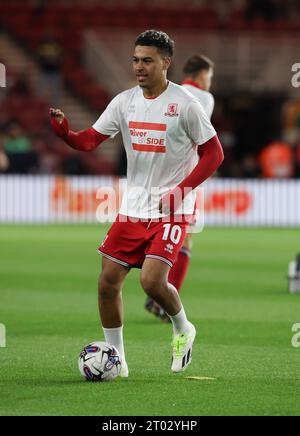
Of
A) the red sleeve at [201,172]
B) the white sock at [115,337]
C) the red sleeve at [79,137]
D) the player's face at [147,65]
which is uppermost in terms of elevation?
the player's face at [147,65]

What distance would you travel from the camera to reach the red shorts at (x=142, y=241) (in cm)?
886

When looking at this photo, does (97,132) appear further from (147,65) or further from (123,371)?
(123,371)

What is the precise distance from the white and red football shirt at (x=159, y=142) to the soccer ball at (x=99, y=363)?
1048mm

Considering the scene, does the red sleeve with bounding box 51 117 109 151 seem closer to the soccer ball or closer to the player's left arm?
the player's left arm

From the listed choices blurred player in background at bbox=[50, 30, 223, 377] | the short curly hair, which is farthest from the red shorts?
the short curly hair

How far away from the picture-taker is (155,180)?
8.95 meters

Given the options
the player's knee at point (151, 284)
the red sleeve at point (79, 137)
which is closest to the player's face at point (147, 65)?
the red sleeve at point (79, 137)

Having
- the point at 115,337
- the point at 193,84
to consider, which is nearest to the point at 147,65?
the point at 115,337

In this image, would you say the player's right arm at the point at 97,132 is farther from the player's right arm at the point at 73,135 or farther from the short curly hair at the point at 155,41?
the short curly hair at the point at 155,41

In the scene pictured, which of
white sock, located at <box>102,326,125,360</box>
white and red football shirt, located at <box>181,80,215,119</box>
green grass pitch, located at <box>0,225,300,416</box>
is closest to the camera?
green grass pitch, located at <box>0,225,300,416</box>

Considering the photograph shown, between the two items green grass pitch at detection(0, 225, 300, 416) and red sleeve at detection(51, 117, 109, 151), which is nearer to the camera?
green grass pitch at detection(0, 225, 300, 416)

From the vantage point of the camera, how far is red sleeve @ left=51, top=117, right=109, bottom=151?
897 cm

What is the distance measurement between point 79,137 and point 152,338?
8.97ft
